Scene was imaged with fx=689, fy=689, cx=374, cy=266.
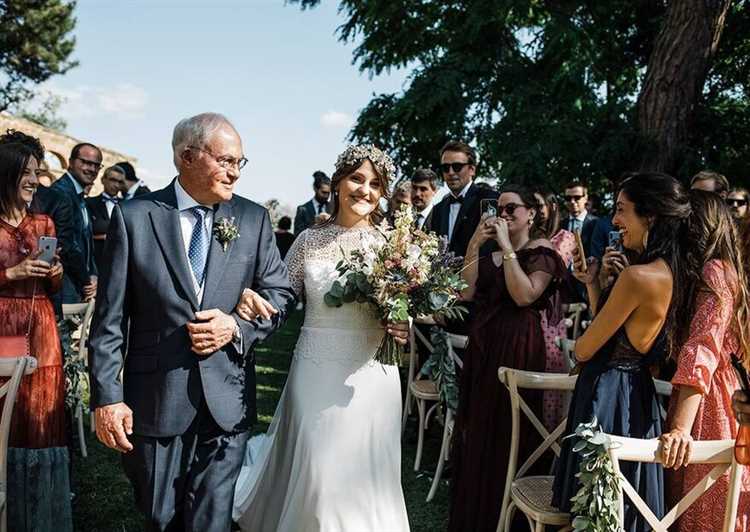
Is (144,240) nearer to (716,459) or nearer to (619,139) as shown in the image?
(716,459)

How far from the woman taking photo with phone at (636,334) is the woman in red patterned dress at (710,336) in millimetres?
110

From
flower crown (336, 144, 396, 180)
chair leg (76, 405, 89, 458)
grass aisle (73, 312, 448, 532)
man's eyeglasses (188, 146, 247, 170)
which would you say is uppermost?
flower crown (336, 144, 396, 180)

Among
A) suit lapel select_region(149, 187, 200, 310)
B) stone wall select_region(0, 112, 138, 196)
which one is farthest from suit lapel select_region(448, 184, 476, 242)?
stone wall select_region(0, 112, 138, 196)

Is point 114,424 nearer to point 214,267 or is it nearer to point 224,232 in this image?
point 214,267

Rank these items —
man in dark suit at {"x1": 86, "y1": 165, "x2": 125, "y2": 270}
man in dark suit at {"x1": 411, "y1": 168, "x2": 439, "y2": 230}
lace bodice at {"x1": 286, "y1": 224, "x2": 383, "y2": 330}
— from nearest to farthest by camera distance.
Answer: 1. lace bodice at {"x1": 286, "y1": 224, "x2": 383, "y2": 330}
2. man in dark suit at {"x1": 411, "y1": 168, "x2": 439, "y2": 230}
3. man in dark suit at {"x1": 86, "y1": 165, "x2": 125, "y2": 270}

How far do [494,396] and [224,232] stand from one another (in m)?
2.16

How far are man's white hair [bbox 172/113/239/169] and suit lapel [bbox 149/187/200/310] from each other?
225 mm

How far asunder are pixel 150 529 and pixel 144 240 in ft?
4.02

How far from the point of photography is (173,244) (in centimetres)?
288

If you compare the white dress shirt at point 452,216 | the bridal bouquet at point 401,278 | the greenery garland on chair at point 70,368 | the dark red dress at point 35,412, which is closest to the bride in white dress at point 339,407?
the bridal bouquet at point 401,278

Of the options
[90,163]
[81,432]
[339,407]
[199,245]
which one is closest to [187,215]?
[199,245]

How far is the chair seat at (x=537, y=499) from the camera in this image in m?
3.21

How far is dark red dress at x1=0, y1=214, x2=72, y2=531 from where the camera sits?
3.85m

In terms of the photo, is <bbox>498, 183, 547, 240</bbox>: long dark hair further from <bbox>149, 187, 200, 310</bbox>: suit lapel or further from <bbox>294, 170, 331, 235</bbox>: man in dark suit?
<bbox>294, 170, 331, 235</bbox>: man in dark suit
